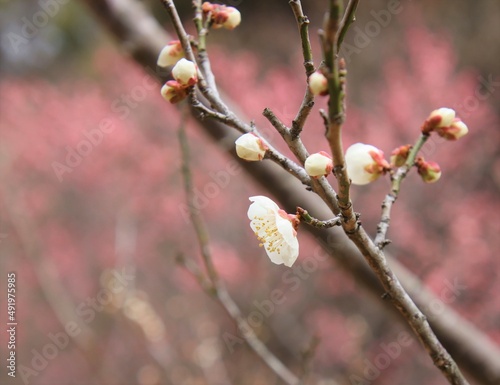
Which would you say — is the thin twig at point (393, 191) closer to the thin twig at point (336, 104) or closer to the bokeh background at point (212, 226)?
the thin twig at point (336, 104)

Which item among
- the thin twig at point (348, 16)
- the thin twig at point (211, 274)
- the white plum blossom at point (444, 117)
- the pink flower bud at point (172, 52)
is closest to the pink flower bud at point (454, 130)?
the white plum blossom at point (444, 117)

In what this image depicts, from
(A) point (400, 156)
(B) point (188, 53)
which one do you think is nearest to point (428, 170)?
(A) point (400, 156)

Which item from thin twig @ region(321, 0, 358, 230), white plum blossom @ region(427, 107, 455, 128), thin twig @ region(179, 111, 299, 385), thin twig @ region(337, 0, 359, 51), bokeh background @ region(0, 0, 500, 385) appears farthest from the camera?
bokeh background @ region(0, 0, 500, 385)

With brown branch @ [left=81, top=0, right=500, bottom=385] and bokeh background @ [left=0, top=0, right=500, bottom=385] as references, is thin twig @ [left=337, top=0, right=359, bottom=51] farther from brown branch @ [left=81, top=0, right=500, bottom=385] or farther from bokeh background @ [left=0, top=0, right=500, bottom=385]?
bokeh background @ [left=0, top=0, right=500, bottom=385]

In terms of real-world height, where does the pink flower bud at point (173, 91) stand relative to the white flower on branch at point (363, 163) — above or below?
below

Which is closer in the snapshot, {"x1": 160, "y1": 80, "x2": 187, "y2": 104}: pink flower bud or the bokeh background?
{"x1": 160, "y1": 80, "x2": 187, "y2": 104}: pink flower bud

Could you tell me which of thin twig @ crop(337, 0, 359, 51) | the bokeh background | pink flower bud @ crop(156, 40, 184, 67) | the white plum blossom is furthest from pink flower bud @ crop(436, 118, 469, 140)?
the bokeh background

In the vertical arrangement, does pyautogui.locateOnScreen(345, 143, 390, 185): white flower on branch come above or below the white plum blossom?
below
